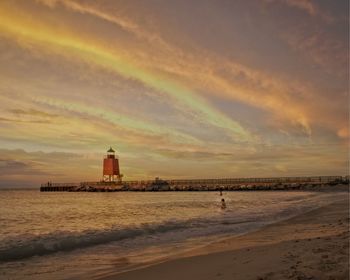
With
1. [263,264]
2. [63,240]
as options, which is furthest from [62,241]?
[263,264]

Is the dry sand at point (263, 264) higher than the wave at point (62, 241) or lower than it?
higher

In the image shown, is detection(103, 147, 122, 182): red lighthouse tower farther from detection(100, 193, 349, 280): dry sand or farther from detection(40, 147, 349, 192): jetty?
detection(100, 193, 349, 280): dry sand

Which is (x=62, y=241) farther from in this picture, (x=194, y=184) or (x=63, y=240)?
(x=194, y=184)

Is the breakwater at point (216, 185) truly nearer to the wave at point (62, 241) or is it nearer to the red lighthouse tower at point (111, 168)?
the red lighthouse tower at point (111, 168)

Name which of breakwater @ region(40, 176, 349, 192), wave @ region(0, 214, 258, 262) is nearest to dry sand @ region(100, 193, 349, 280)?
wave @ region(0, 214, 258, 262)

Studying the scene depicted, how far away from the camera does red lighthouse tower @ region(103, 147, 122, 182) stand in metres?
112

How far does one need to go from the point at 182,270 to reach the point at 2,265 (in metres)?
6.05

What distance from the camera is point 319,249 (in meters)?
9.71

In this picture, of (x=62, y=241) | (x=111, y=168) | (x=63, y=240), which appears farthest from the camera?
(x=111, y=168)

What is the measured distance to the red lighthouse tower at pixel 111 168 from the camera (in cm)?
11188

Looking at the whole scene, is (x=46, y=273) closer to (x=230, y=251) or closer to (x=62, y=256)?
(x=62, y=256)

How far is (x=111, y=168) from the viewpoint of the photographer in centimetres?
11556

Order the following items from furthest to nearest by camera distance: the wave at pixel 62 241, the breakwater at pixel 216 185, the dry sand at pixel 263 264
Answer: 1. the breakwater at pixel 216 185
2. the wave at pixel 62 241
3. the dry sand at pixel 263 264

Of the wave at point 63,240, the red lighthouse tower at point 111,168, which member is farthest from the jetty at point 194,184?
the wave at point 63,240
